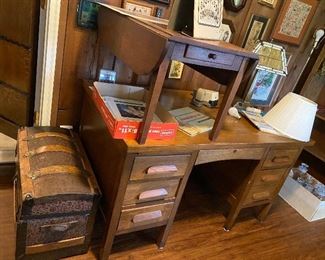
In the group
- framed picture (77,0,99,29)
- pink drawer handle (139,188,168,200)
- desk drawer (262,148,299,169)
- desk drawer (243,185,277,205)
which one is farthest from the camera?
desk drawer (243,185,277,205)

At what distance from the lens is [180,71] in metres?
1.93

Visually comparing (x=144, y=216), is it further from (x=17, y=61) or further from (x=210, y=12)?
(x=17, y=61)

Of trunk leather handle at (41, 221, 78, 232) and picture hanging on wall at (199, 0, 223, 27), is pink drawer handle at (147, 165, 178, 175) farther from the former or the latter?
picture hanging on wall at (199, 0, 223, 27)

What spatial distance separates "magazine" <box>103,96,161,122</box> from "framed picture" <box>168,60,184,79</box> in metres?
0.43

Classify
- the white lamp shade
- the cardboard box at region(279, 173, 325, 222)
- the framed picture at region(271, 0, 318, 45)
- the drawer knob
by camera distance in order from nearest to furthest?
the drawer knob < the white lamp shade < the framed picture at region(271, 0, 318, 45) < the cardboard box at region(279, 173, 325, 222)

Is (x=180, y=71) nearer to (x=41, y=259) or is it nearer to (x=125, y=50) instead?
(x=125, y=50)

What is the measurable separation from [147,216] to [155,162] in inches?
13.5

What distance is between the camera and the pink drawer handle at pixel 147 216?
1377 millimetres

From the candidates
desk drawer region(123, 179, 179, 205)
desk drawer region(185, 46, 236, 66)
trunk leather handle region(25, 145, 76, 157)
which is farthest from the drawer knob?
trunk leather handle region(25, 145, 76, 157)

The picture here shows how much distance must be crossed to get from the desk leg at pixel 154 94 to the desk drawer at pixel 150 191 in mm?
244

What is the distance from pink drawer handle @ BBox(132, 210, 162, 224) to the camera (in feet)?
4.52

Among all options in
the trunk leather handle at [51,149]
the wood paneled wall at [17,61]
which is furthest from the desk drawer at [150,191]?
the wood paneled wall at [17,61]

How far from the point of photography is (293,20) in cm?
210

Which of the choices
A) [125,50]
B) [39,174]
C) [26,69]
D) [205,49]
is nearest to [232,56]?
[205,49]
